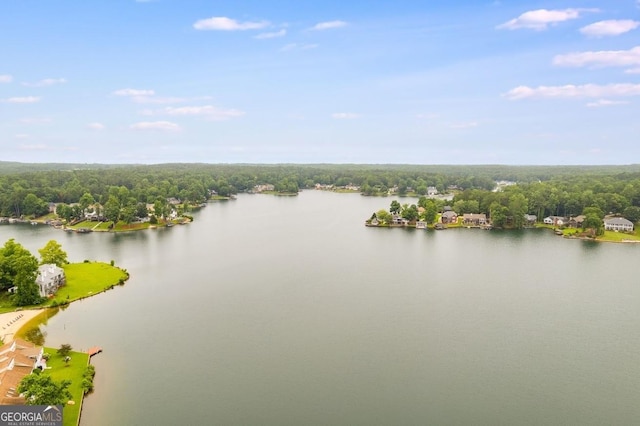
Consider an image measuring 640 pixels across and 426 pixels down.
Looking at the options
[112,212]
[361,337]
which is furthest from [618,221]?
[112,212]

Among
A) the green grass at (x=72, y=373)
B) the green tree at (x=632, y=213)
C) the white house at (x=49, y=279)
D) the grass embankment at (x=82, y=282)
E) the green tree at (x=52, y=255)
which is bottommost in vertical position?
the green grass at (x=72, y=373)

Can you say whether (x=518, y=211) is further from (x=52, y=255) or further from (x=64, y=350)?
(x=64, y=350)

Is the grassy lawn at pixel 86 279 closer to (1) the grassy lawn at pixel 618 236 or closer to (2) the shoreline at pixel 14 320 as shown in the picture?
(2) the shoreline at pixel 14 320

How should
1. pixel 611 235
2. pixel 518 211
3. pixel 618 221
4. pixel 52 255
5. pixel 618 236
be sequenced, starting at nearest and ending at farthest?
pixel 52 255, pixel 618 236, pixel 611 235, pixel 618 221, pixel 518 211

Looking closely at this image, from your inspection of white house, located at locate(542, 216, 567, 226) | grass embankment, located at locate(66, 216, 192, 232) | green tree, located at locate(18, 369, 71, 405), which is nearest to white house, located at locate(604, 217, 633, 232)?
white house, located at locate(542, 216, 567, 226)

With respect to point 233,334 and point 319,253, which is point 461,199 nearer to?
point 319,253

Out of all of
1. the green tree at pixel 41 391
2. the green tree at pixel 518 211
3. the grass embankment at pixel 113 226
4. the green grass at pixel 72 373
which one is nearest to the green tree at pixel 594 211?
the green tree at pixel 518 211
